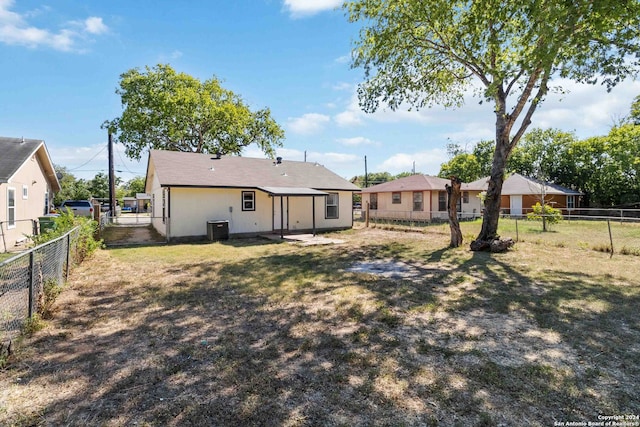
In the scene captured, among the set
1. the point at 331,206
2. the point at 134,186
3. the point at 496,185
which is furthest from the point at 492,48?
the point at 134,186

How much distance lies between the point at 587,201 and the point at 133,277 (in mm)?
38059

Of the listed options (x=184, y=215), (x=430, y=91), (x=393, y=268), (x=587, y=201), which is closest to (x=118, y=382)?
(x=393, y=268)

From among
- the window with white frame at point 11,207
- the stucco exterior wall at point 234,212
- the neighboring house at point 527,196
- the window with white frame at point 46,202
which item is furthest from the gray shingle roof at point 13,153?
the neighboring house at point 527,196

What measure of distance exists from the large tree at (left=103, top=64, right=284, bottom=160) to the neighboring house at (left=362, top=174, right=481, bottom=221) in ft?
46.4

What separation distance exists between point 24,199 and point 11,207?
163 centimetres

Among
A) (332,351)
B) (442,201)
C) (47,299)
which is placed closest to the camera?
(332,351)

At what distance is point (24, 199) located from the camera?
45.4ft

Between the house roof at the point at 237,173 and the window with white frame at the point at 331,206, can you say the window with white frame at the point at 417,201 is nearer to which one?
the house roof at the point at 237,173

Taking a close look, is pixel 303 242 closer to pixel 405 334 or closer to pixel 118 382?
pixel 405 334

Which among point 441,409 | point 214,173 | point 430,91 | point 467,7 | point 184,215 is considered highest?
point 467,7

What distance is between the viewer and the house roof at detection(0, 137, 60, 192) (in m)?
11.9

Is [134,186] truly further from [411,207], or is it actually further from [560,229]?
[560,229]

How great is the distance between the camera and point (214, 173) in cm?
1539

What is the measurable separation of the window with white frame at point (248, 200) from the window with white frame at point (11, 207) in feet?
27.4
